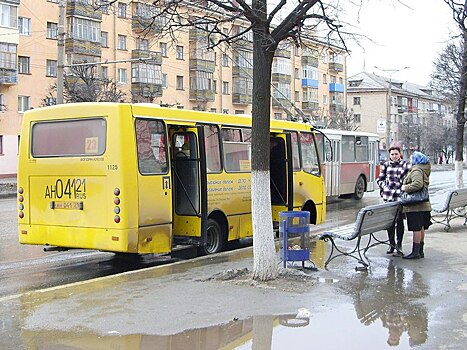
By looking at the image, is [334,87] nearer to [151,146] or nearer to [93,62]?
[93,62]

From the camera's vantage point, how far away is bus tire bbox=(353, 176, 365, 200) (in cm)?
2697

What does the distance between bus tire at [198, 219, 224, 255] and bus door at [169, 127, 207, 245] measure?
456 millimetres

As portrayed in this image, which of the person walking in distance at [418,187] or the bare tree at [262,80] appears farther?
the person walking in distance at [418,187]

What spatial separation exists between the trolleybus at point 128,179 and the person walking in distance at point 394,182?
2.84 metres

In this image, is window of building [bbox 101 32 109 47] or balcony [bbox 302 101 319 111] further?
balcony [bbox 302 101 319 111]

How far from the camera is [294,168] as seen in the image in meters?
14.8

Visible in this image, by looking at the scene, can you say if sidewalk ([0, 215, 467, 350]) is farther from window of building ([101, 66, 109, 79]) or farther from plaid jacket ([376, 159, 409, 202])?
window of building ([101, 66, 109, 79])

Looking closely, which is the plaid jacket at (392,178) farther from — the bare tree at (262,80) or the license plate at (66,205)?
the license plate at (66,205)

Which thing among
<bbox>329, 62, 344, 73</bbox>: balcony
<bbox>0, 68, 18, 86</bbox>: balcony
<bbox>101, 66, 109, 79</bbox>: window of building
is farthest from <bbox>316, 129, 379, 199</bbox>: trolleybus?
<bbox>329, 62, 344, 73</bbox>: balcony

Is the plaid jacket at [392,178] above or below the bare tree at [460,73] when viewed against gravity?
below

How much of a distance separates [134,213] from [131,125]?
138 centimetres

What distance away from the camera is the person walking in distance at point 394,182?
37.1 ft

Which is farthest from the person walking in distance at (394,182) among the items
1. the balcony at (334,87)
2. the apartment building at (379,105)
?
the apartment building at (379,105)

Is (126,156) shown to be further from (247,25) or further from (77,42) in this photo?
(77,42)
